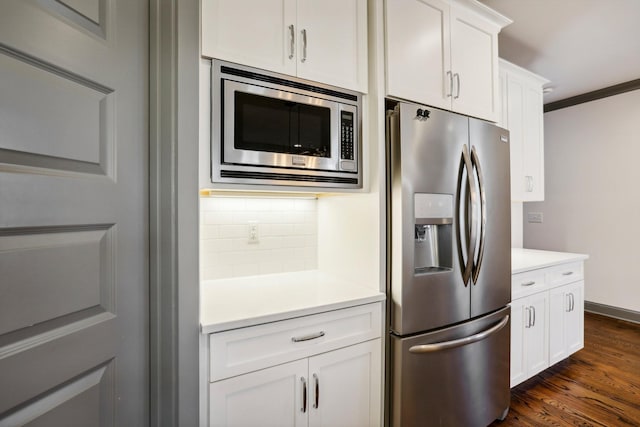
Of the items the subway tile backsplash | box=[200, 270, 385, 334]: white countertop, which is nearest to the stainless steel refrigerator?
box=[200, 270, 385, 334]: white countertop

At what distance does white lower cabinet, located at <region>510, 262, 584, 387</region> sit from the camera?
2.06m

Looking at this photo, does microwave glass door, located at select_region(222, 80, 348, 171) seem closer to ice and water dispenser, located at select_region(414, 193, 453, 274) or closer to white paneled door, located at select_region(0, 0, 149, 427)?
white paneled door, located at select_region(0, 0, 149, 427)

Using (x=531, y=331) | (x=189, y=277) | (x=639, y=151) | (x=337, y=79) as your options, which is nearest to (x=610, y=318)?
(x=639, y=151)

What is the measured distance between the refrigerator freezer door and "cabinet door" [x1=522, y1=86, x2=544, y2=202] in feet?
5.06

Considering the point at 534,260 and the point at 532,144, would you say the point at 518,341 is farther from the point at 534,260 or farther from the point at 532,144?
the point at 532,144

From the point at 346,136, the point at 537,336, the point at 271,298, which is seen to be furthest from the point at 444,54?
the point at 537,336

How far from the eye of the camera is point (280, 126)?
4.29ft

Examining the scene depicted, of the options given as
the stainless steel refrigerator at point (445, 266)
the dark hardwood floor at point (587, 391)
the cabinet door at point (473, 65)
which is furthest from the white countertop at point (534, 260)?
the cabinet door at point (473, 65)

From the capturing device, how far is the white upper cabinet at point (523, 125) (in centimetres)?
261

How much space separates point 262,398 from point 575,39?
356 cm

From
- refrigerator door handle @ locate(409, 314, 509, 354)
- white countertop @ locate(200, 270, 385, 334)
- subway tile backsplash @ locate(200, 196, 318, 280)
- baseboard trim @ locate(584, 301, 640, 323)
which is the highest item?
subway tile backsplash @ locate(200, 196, 318, 280)

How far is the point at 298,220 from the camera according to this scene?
6.23 ft

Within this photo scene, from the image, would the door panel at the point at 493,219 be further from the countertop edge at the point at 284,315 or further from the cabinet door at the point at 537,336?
the countertop edge at the point at 284,315

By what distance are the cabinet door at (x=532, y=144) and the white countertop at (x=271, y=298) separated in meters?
2.22
